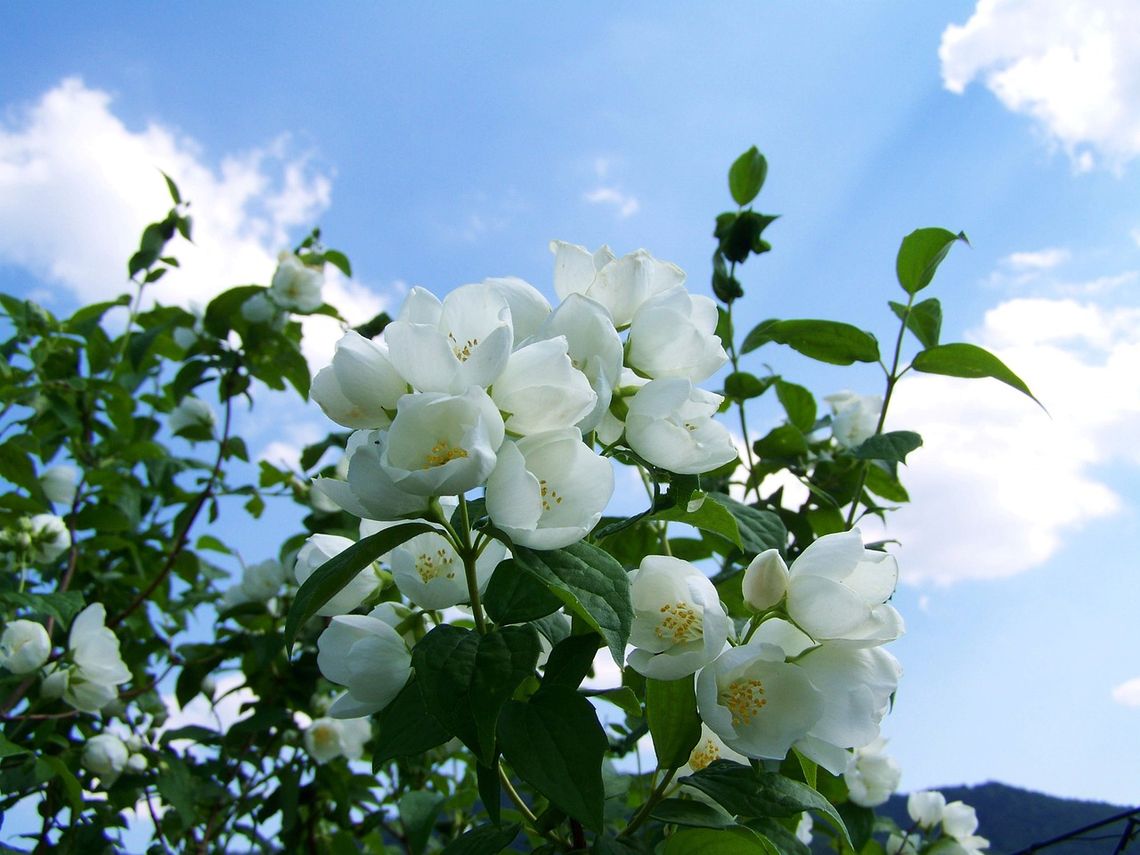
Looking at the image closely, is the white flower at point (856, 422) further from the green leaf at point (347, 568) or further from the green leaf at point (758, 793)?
the green leaf at point (347, 568)

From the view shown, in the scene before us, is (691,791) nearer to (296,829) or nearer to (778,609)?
(778,609)

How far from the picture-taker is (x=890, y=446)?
1.46 meters

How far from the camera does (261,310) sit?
2.63 metres

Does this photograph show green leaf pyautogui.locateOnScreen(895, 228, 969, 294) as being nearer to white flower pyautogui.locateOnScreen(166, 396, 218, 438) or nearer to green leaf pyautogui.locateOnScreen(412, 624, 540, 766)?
green leaf pyautogui.locateOnScreen(412, 624, 540, 766)

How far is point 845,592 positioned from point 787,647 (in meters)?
0.09

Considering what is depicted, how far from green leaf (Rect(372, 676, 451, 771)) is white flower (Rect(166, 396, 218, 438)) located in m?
2.46

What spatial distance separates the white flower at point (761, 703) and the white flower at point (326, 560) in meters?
0.37

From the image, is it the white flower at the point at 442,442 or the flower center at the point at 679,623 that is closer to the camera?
the white flower at the point at 442,442

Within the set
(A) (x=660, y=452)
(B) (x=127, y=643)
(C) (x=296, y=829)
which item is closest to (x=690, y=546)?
(A) (x=660, y=452)

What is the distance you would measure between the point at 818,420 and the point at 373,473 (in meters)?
1.43

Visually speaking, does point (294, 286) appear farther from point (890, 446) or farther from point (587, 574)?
point (587, 574)

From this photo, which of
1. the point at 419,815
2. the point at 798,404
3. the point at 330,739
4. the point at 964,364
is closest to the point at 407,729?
the point at 419,815

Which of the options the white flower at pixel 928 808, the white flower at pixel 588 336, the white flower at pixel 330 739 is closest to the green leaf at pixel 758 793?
the white flower at pixel 588 336

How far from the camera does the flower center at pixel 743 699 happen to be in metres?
0.83
